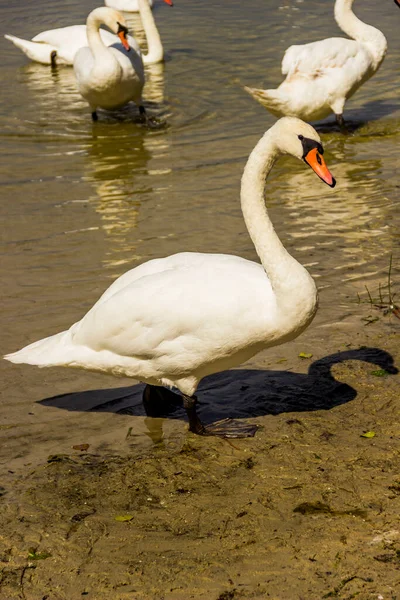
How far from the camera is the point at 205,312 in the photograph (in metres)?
4.57

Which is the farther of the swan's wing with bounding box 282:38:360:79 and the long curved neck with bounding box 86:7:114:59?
the long curved neck with bounding box 86:7:114:59

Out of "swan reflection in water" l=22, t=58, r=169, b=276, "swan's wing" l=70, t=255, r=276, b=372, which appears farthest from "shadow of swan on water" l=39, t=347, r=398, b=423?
"swan reflection in water" l=22, t=58, r=169, b=276

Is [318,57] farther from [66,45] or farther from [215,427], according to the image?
[215,427]

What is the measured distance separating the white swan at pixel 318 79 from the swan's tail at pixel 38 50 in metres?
5.24

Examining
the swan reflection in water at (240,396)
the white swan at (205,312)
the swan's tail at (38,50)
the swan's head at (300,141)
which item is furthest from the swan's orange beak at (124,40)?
the swan's head at (300,141)

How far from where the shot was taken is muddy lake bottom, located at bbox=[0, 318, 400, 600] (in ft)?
12.1

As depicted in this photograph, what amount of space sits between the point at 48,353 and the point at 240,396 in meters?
1.10

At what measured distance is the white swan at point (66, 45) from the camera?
568 inches

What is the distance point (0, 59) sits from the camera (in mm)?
15328

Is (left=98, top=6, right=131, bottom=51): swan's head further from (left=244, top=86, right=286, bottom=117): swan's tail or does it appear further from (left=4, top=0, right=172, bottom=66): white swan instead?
(left=244, top=86, right=286, bottom=117): swan's tail

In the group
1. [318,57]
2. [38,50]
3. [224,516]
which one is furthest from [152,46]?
[224,516]

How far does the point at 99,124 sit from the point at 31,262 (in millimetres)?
4603

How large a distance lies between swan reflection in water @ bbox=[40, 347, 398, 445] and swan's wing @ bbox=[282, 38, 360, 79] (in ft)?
17.9

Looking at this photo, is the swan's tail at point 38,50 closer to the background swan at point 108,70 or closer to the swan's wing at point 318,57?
the background swan at point 108,70
